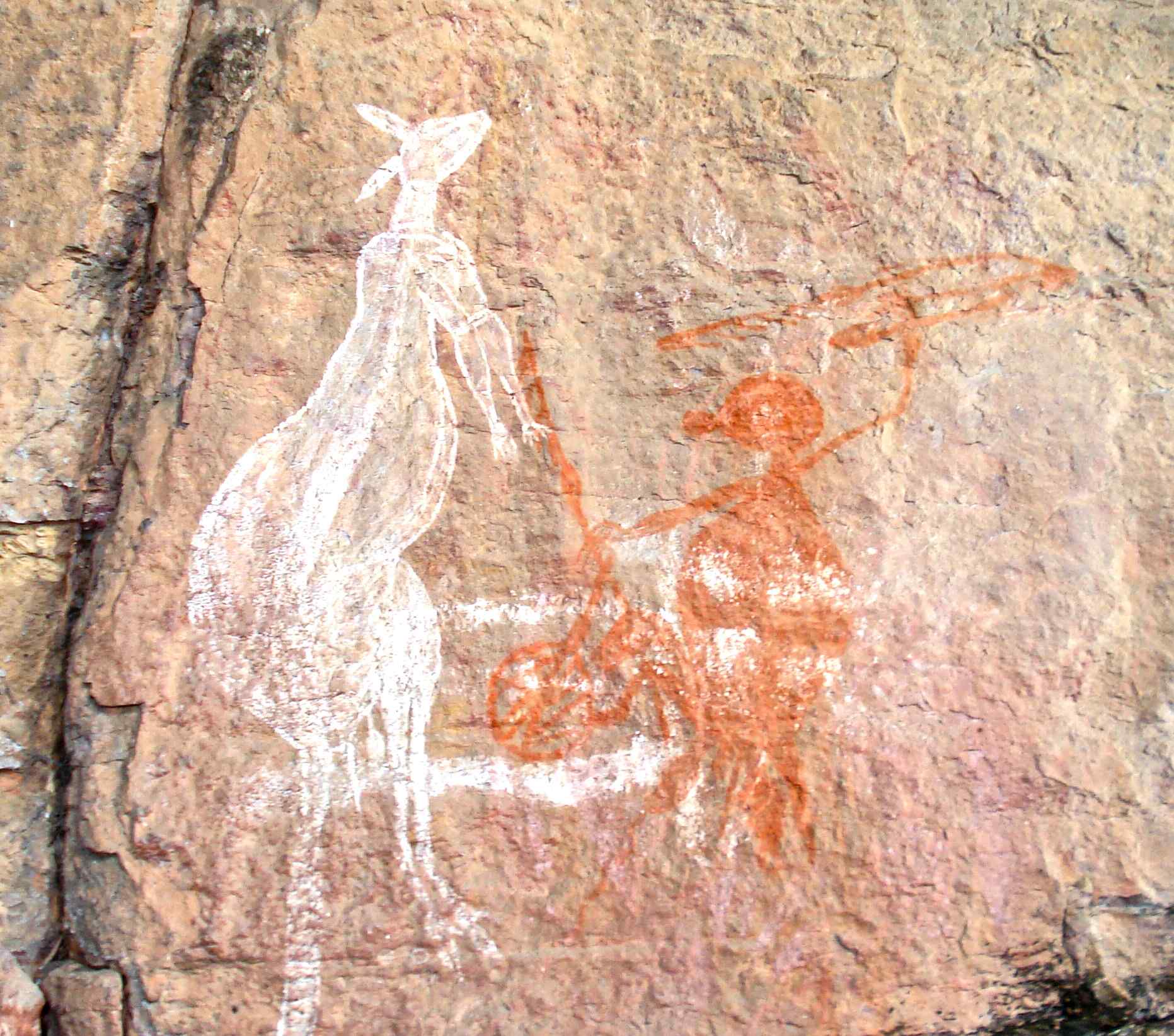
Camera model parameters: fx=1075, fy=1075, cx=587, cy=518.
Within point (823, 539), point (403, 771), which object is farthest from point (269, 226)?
point (823, 539)

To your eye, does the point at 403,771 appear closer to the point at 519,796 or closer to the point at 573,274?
the point at 519,796

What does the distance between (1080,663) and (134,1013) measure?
1.74 meters

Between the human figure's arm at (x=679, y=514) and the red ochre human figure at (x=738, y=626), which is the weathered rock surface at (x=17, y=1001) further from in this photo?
the human figure's arm at (x=679, y=514)

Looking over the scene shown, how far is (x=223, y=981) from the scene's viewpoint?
1780 mm

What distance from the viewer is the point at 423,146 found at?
1.94 m

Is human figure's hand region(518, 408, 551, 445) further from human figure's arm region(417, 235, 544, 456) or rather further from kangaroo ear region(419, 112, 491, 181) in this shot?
kangaroo ear region(419, 112, 491, 181)

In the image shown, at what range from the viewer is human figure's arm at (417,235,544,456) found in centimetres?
193

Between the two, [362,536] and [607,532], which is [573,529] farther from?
[362,536]

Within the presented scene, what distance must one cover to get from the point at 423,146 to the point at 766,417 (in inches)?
31.1

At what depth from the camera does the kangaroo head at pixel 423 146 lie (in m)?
1.93

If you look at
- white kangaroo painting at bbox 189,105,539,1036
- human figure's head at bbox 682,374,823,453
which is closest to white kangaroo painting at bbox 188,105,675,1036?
white kangaroo painting at bbox 189,105,539,1036

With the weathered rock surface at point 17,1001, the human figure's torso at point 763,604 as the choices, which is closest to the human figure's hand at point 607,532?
the human figure's torso at point 763,604

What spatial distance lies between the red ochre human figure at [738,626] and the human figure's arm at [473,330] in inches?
1.7

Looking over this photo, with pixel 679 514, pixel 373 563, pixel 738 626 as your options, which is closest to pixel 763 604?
pixel 738 626
